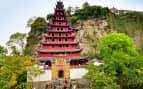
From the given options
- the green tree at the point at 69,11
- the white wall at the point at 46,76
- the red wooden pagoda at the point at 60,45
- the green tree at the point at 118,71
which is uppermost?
the green tree at the point at 69,11

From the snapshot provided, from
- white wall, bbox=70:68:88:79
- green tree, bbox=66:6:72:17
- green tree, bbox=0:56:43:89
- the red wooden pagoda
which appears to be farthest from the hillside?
green tree, bbox=0:56:43:89

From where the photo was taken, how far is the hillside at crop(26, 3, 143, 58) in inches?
1406

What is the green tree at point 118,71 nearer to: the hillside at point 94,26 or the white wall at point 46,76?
the white wall at point 46,76

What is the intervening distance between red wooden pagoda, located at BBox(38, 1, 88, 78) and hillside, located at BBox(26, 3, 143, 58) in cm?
1662

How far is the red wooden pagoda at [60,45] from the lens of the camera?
1710 cm

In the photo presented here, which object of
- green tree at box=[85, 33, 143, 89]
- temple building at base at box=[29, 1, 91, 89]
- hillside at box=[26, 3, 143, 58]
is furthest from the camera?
hillside at box=[26, 3, 143, 58]

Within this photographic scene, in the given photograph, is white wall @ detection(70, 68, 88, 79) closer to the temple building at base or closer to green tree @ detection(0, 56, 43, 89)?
the temple building at base

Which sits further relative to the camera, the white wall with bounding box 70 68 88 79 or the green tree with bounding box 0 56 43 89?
the white wall with bounding box 70 68 88 79

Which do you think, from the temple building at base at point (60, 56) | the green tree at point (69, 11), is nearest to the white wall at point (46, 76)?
the temple building at base at point (60, 56)

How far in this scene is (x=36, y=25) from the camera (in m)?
36.7

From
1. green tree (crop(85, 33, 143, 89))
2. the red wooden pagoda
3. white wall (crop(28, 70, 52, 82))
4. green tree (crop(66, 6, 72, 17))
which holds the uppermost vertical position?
green tree (crop(66, 6, 72, 17))

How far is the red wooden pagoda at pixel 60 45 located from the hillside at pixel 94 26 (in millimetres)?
16622

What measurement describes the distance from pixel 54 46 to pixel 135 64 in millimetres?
13092

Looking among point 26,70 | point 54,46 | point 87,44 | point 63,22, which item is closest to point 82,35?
point 87,44
